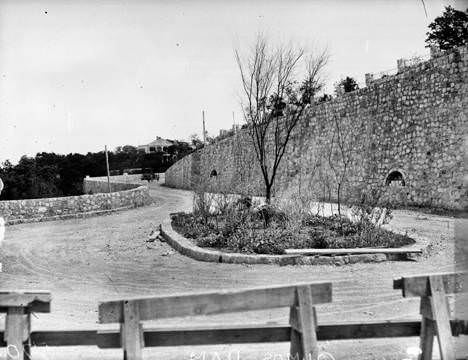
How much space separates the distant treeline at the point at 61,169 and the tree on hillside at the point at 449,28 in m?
27.4

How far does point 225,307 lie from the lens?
3.06 meters

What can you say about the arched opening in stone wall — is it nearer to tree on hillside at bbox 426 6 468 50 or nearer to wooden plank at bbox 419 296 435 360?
wooden plank at bbox 419 296 435 360

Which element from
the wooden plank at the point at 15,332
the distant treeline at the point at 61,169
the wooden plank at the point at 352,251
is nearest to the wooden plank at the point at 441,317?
the wooden plank at the point at 15,332

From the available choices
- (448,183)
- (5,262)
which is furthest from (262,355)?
(448,183)

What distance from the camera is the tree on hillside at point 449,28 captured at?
3159cm

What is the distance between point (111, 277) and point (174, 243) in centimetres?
245

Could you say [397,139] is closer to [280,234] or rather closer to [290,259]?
[280,234]

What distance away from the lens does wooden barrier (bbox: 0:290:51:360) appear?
3.14m

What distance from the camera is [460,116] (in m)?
13.4

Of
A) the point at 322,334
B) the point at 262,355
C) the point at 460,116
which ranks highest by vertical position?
the point at 460,116

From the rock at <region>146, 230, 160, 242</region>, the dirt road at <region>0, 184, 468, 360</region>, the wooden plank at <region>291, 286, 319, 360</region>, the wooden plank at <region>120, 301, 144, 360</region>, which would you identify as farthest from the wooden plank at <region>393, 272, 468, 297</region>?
the rock at <region>146, 230, 160, 242</region>

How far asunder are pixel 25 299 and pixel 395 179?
1489 centimetres

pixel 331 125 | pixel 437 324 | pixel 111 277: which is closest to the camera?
pixel 437 324

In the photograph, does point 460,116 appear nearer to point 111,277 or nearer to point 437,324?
point 111,277
